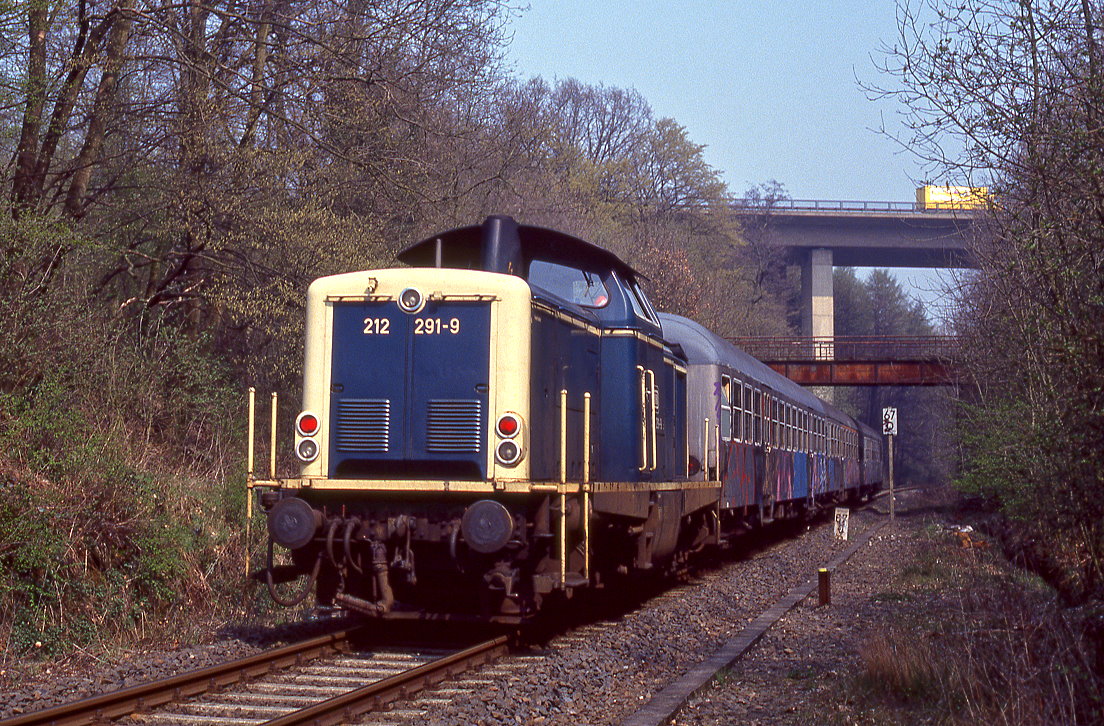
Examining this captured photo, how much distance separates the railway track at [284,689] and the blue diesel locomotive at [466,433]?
0.41 meters

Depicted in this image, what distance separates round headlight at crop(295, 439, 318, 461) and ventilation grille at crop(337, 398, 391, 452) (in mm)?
195

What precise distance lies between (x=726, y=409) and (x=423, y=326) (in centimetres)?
758

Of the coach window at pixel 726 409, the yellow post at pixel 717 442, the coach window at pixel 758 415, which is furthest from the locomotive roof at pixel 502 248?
the coach window at pixel 758 415

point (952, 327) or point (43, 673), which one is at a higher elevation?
point (952, 327)

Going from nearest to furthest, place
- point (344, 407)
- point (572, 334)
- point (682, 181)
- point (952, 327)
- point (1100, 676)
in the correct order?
point (1100, 676), point (344, 407), point (572, 334), point (952, 327), point (682, 181)

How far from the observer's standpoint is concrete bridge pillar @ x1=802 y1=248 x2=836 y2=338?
2387 inches

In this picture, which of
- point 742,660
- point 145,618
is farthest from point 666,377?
point 145,618

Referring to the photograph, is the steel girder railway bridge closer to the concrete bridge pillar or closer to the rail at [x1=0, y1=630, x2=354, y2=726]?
the concrete bridge pillar

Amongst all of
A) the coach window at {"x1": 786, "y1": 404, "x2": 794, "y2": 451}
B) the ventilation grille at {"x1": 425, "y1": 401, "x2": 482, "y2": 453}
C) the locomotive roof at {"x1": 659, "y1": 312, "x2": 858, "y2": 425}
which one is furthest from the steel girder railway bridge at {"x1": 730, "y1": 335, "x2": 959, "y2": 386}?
the ventilation grille at {"x1": 425, "y1": 401, "x2": 482, "y2": 453}

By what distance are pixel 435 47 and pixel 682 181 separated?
121ft

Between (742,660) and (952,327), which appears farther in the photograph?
(952,327)

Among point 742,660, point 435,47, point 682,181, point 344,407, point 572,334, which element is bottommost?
point 742,660

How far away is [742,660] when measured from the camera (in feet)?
30.5

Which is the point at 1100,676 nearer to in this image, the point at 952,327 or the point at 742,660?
the point at 742,660
